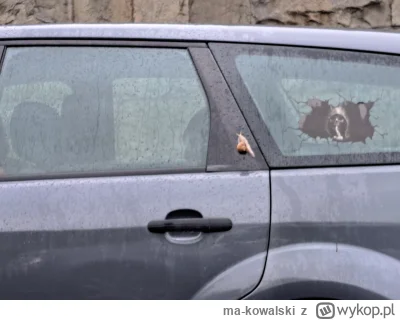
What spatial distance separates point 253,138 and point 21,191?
0.83 meters

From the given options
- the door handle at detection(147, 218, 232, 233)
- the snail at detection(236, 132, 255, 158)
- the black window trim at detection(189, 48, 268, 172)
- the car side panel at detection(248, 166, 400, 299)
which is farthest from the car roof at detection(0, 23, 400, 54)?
the door handle at detection(147, 218, 232, 233)

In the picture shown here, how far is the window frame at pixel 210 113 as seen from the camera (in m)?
2.81

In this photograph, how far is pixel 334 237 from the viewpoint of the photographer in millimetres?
2705

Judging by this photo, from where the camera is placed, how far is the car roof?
9.62 ft

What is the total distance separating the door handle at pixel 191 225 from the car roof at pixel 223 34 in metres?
0.68

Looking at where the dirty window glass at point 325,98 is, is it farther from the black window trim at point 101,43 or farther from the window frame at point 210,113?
the black window trim at point 101,43

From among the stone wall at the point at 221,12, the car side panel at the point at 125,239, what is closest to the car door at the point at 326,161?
the car side panel at the point at 125,239

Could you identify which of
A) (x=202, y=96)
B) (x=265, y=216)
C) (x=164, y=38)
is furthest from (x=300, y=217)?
(x=164, y=38)

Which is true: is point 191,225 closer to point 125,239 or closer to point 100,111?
point 125,239

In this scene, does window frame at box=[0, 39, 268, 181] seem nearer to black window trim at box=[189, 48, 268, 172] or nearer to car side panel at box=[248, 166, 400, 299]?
black window trim at box=[189, 48, 268, 172]

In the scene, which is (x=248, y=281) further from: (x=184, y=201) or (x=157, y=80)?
(x=157, y=80)

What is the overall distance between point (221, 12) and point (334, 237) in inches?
213

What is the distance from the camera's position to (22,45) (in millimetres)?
3014

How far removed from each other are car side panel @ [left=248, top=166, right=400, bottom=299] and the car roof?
493 mm
